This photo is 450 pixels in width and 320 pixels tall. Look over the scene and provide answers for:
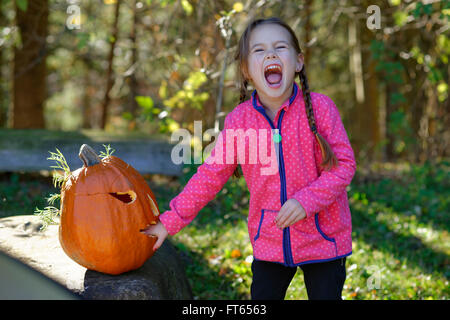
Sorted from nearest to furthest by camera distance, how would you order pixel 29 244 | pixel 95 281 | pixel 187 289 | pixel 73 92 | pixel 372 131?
pixel 95 281 < pixel 29 244 < pixel 187 289 < pixel 372 131 < pixel 73 92

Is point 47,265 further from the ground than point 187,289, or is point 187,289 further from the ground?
point 47,265

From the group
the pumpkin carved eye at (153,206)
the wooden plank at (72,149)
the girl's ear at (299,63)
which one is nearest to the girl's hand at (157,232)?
the pumpkin carved eye at (153,206)

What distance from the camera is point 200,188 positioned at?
7.88 feet

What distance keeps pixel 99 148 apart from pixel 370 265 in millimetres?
2839

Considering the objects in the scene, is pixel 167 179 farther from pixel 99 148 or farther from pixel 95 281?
pixel 95 281

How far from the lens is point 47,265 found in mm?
2525

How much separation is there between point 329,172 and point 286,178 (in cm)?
20

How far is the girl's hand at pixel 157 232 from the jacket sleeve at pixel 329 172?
0.66 metres

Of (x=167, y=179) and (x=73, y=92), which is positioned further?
(x=73, y=92)

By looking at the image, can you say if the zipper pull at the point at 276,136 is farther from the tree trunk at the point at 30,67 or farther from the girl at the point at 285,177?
the tree trunk at the point at 30,67

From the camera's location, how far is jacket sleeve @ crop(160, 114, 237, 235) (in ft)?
7.75

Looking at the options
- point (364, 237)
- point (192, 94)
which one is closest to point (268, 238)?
point (364, 237)

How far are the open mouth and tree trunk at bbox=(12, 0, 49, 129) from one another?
4375mm
